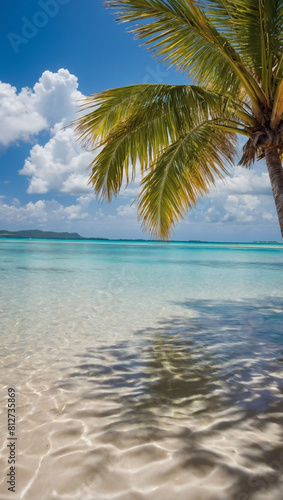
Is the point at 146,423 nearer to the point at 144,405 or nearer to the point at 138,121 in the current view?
the point at 144,405

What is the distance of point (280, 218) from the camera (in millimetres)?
3922

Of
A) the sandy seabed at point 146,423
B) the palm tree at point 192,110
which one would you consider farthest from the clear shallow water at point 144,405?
the palm tree at point 192,110

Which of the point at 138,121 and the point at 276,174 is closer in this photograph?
the point at 276,174

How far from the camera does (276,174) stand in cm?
411

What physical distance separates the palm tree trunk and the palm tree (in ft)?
0.04

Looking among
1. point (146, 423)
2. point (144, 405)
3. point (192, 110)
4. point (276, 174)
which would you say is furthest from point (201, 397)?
point (192, 110)

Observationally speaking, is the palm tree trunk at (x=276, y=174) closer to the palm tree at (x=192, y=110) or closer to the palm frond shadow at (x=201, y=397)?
the palm tree at (x=192, y=110)

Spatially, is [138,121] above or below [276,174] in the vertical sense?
above

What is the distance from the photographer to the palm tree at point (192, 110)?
13.4ft

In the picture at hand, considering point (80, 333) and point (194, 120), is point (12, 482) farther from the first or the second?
point (194, 120)

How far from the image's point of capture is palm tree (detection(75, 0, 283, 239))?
4.09 meters

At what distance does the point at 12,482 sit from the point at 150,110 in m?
A: 5.12

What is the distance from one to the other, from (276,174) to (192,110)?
6.65 feet

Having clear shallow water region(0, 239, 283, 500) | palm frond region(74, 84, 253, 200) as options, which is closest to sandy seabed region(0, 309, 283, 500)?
clear shallow water region(0, 239, 283, 500)
